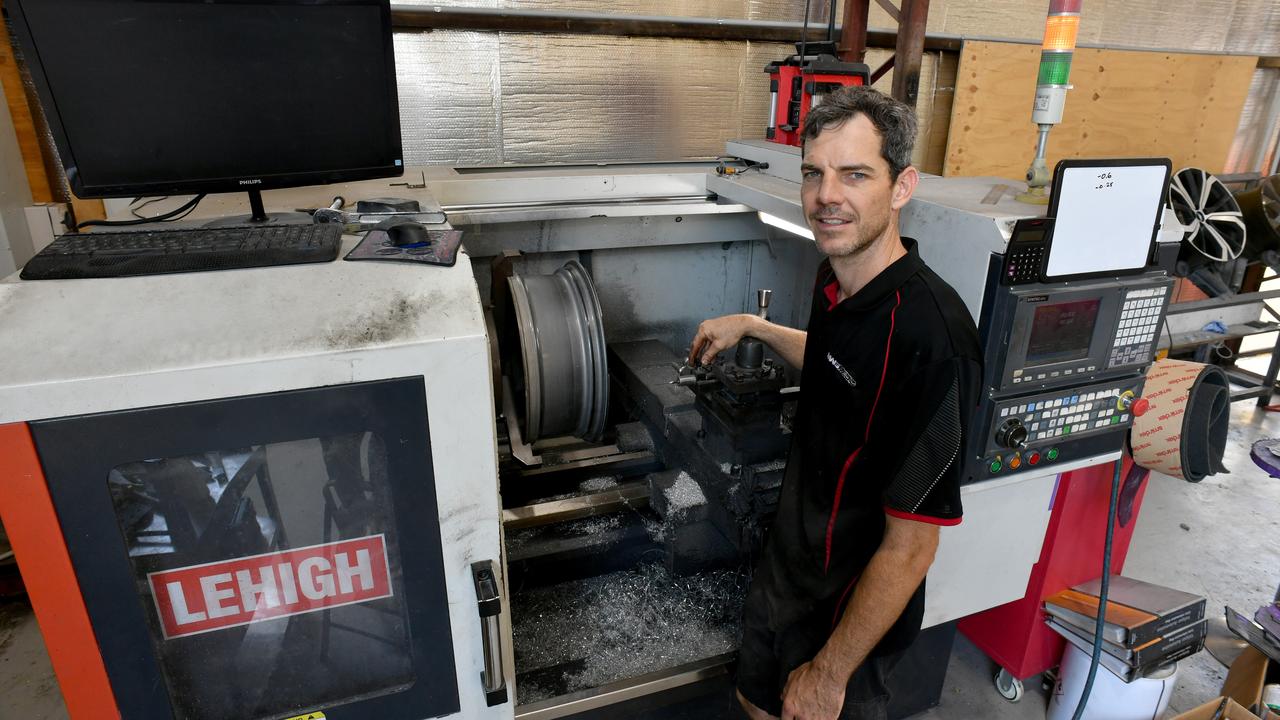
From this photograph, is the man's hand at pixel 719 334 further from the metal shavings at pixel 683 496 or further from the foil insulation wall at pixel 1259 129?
the foil insulation wall at pixel 1259 129

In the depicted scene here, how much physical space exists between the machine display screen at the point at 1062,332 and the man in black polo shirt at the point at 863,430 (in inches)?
8.0

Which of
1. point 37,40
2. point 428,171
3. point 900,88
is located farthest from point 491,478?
point 900,88

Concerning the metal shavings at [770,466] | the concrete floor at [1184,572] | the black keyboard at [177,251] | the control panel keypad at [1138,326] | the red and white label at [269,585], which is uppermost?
the black keyboard at [177,251]

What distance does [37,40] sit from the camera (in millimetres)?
892

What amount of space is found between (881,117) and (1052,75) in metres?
0.47

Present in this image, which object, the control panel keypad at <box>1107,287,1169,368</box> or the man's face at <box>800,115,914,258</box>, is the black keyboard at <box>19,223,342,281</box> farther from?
the control panel keypad at <box>1107,287,1169,368</box>

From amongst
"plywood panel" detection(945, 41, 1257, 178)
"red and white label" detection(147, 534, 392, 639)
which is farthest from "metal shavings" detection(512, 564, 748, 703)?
"plywood panel" detection(945, 41, 1257, 178)

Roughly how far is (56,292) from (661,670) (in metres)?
1.11

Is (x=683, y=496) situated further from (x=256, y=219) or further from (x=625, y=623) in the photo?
(x=256, y=219)

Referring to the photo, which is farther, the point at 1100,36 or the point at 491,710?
the point at 1100,36

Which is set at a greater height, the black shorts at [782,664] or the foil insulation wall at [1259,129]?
the foil insulation wall at [1259,129]

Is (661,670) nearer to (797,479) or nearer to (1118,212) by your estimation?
(797,479)

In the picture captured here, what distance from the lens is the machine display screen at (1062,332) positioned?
1228mm

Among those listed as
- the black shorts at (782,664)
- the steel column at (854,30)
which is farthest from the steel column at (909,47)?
the black shorts at (782,664)
